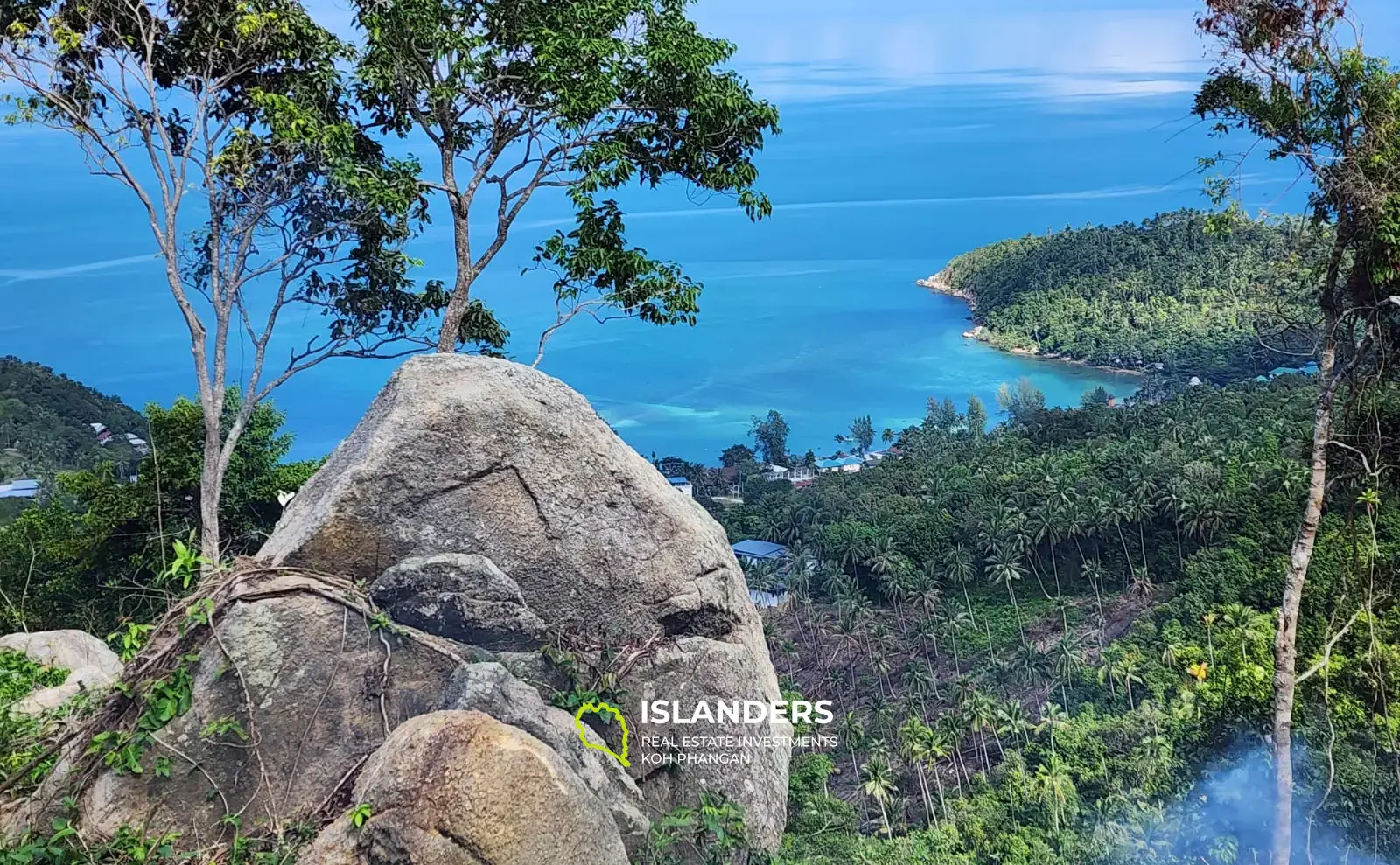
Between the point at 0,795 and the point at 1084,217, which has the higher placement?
the point at 1084,217

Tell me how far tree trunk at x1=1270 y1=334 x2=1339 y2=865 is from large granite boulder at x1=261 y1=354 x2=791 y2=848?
16.8ft

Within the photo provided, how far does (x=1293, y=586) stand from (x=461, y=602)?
6.74 m

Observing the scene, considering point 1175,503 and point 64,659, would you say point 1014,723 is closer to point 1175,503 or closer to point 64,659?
point 1175,503

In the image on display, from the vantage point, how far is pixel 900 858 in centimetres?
1361

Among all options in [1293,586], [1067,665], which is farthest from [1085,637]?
[1293,586]

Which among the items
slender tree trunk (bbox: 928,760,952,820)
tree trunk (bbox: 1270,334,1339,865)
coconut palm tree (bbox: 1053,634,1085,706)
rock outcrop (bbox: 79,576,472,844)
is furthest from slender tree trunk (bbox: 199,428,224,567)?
coconut palm tree (bbox: 1053,634,1085,706)

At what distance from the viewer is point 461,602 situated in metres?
4.19

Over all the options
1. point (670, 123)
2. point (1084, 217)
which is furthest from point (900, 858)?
point (1084, 217)

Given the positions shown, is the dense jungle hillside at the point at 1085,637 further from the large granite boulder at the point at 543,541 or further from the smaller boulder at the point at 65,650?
the smaller boulder at the point at 65,650

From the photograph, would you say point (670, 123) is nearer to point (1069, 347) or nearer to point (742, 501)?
point (742, 501)

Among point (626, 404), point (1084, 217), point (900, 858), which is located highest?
point (1084, 217)

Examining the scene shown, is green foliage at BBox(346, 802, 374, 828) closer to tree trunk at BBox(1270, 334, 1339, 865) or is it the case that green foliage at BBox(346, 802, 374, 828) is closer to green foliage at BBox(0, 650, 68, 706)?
green foliage at BBox(0, 650, 68, 706)

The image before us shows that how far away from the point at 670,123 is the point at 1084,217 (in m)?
109

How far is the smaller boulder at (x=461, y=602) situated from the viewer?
406 cm
